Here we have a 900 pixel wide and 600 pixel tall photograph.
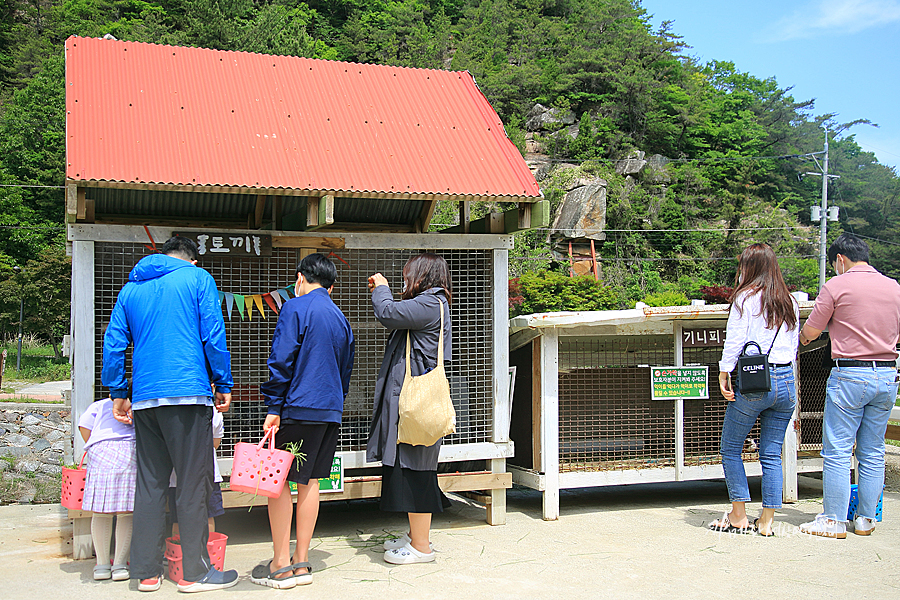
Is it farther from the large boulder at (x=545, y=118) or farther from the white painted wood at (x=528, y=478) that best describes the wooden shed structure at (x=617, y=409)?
the large boulder at (x=545, y=118)

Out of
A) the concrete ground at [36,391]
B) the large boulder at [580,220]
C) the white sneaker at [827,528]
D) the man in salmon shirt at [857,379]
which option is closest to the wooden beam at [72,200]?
the man in salmon shirt at [857,379]

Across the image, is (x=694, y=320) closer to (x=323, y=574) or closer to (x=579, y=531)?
(x=579, y=531)

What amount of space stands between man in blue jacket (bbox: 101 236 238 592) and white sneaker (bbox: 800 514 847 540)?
386cm

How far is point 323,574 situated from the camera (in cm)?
405

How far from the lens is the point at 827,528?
4.89m

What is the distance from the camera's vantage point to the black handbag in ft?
15.4

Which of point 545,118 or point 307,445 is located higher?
point 545,118

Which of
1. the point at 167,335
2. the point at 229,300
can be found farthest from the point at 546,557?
the point at 229,300

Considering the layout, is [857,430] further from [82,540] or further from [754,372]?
[82,540]

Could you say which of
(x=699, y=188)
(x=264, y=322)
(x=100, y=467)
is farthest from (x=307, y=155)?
(x=699, y=188)

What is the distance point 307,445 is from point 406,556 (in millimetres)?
943

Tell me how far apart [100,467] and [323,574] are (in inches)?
53.9

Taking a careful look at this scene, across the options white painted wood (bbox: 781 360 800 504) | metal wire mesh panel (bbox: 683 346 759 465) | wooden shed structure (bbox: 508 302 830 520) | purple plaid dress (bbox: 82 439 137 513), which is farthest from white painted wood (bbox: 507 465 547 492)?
purple plaid dress (bbox: 82 439 137 513)

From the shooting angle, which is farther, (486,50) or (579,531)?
(486,50)
